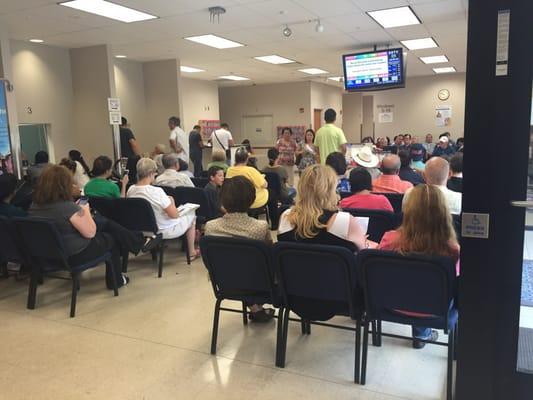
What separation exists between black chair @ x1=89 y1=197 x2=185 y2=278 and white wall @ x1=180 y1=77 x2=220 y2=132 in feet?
25.5

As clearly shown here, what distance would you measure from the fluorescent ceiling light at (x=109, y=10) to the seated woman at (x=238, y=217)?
3.74 metres

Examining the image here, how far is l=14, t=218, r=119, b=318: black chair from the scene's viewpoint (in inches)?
127

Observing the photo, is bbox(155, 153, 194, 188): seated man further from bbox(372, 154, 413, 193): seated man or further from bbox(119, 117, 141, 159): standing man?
bbox(119, 117, 141, 159): standing man

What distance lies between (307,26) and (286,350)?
5.35 m

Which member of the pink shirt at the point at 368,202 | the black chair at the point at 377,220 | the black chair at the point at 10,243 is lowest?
the black chair at the point at 10,243

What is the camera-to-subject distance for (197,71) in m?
11.2

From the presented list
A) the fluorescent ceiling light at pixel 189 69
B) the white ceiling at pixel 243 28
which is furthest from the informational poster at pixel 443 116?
the fluorescent ceiling light at pixel 189 69

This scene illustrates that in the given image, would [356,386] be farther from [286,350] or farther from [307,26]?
[307,26]

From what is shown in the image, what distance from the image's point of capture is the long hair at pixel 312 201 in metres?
2.48

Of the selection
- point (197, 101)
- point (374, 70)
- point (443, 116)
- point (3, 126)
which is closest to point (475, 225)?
point (3, 126)

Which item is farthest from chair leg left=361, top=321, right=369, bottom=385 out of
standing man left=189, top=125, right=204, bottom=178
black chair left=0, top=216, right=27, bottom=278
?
standing man left=189, top=125, right=204, bottom=178

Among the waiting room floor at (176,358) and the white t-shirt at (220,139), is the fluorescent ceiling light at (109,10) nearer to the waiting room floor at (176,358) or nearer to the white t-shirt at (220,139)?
the white t-shirt at (220,139)

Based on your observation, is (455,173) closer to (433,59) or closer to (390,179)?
(390,179)

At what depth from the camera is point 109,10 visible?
18.4 feet
